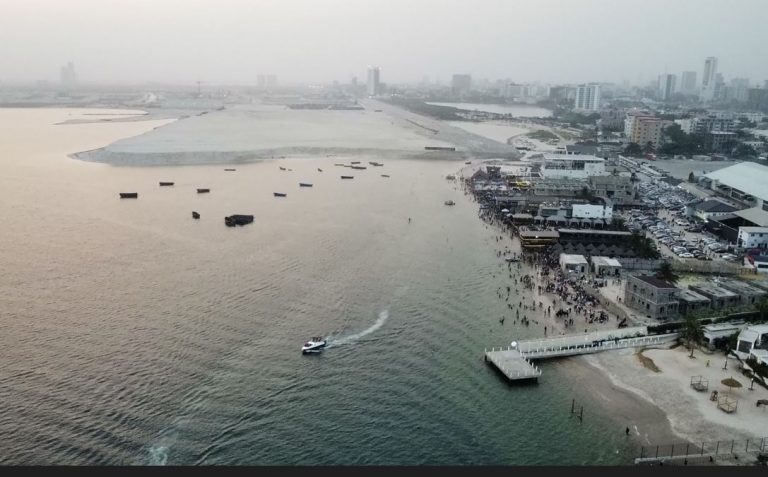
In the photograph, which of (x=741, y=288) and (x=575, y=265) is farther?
(x=575, y=265)

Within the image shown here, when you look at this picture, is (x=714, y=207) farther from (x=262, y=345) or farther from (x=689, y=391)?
(x=262, y=345)

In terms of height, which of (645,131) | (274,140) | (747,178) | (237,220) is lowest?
(237,220)

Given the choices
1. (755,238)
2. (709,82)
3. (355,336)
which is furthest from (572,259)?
(709,82)

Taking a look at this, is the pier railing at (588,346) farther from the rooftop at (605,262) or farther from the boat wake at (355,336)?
the rooftop at (605,262)

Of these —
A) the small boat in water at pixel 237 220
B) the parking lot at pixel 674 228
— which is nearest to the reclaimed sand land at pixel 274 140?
the small boat in water at pixel 237 220

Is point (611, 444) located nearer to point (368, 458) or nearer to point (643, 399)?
point (643, 399)

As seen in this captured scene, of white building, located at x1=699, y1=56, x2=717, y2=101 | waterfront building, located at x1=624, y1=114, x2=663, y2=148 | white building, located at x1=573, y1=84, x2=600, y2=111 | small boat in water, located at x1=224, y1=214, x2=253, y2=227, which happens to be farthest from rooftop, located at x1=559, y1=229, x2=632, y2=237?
white building, located at x1=699, y1=56, x2=717, y2=101

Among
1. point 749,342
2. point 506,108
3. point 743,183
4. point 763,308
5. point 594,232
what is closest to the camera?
point 749,342
